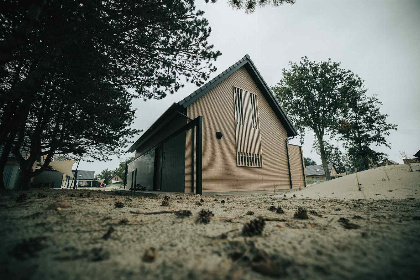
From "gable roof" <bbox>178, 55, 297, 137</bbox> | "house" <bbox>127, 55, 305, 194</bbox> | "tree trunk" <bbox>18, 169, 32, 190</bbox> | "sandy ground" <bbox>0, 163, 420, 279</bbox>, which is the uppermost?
"gable roof" <bbox>178, 55, 297, 137</bbox>

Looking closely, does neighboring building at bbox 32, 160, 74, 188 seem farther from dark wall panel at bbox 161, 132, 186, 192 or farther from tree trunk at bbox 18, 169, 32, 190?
dark wall panel at bbox 161, 132, 186, 192

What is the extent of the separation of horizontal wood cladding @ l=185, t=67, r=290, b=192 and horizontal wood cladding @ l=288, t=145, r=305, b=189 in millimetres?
831

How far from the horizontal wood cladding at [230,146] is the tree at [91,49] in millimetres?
3082

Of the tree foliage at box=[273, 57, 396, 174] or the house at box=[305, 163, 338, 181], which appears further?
the house at box=[305, 163, 338, 181]

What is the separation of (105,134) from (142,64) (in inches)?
194

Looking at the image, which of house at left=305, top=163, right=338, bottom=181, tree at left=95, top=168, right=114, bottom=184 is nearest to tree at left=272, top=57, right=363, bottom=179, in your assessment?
house at left=305, top=163, right=338, bottom=181

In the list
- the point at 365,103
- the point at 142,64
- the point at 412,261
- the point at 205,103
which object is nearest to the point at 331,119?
the point at 365,103

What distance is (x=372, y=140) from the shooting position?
85.7 feet

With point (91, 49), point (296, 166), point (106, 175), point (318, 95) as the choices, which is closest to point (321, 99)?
point (318, 95)

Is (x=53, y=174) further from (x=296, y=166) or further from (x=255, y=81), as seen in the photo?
(x=296, y=166)

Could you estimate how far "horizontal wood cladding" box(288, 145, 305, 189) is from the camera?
1236 centimetres

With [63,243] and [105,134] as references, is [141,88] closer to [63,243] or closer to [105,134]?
[105,134]

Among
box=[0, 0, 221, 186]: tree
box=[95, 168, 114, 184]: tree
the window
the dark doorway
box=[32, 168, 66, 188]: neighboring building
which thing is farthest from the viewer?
box=[95, 168, 114, 184]: tree

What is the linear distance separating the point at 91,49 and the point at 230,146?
684 cm
